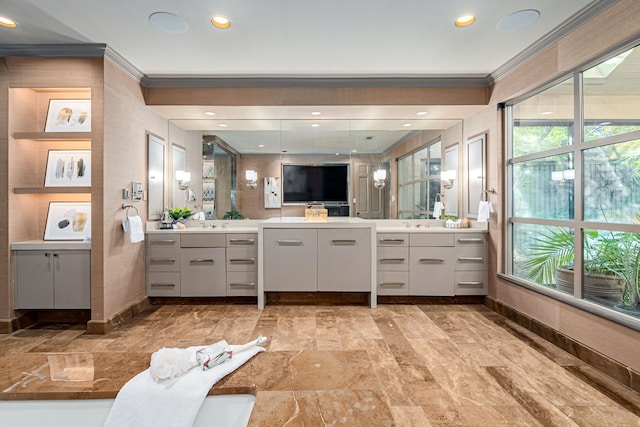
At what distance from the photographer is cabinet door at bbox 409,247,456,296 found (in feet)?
12.1

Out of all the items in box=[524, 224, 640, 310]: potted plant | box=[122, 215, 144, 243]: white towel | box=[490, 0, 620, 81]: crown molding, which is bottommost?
box=[524, 224, 640, 310]: potted plant

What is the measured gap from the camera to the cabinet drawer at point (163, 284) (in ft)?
12.1

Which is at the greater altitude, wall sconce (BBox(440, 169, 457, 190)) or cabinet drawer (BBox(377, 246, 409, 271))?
wall sconce (BBox(440, 169, 457, 190))

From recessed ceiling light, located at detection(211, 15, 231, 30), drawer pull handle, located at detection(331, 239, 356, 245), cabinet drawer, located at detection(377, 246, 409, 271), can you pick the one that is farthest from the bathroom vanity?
recessed ceiling light, located at detection(211, 15, 231, 30)

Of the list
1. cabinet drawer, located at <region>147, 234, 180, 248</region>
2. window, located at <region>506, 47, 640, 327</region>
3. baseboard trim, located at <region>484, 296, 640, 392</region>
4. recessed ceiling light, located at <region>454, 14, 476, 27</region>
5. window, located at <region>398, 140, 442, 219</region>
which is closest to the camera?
baseboard trim, located at <region>484, 296, 640, 392</region>

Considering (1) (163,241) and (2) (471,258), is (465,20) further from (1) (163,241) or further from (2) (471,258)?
(1) (163,241)

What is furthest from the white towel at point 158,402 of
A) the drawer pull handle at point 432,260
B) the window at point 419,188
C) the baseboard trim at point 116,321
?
the window at point 419,188

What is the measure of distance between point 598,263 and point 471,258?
1352mm

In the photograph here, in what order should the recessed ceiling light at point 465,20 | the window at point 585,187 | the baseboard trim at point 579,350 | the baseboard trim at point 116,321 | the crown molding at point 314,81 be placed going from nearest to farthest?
the baseboard trim at point 579,350, the window at point 585,187, the recessed ceiling light at point 465,20, the baseboard trim at point 116,321, the crown molding at point 314,81

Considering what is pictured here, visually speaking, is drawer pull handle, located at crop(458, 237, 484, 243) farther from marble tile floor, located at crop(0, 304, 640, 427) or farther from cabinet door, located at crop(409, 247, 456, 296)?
marble tile floor, located at crop(0, 304, 640, 427)

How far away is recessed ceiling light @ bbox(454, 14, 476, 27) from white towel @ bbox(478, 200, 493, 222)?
72.5 inches

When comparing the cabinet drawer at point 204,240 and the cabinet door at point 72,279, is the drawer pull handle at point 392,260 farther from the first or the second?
the cabinet door at point 72,279

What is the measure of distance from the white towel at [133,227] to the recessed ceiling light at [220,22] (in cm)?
196

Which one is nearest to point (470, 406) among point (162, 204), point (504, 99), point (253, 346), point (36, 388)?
point (253, 346)
